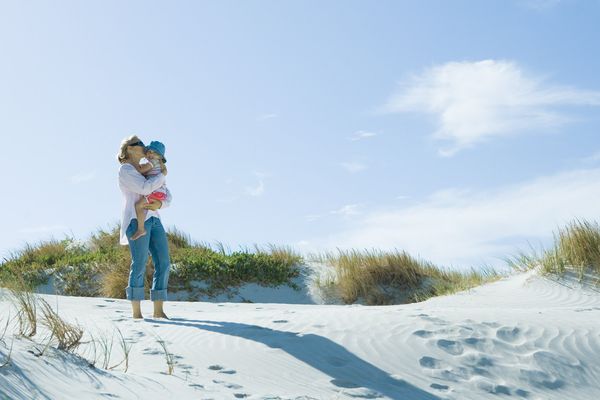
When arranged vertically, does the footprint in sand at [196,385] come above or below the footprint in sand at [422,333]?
below

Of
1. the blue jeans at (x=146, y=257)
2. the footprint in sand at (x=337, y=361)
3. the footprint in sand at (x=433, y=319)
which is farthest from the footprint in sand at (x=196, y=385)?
the blue jeans at (x=146, y=257)

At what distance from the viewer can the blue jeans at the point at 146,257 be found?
754 centimetres

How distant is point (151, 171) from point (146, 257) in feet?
3.05

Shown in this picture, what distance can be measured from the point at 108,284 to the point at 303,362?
8901 mm

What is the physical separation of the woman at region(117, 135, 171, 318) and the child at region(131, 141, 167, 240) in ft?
0.16

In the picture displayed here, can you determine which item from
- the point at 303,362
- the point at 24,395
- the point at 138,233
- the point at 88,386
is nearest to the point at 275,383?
the point at 303,362

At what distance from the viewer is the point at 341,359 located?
19.0ft

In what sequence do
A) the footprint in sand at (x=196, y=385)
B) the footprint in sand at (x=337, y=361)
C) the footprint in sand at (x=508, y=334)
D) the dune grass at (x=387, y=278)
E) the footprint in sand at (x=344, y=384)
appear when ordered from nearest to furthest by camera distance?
the footprint in sand at (x=196, y=385) < the footprint in sand at (x=344, y=384) < the footprint in sand at (x=337, y=361) < the footprint in sand at (x=508, y=334) < the dune grass at (x=387, y=278)

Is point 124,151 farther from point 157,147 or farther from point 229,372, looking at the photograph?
point 229,372

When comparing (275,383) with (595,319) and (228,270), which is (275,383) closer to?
(595,319)

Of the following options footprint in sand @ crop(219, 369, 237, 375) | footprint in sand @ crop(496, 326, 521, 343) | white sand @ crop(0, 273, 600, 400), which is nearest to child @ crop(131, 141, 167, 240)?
white sand @ crop(0, 273, 600, 400)

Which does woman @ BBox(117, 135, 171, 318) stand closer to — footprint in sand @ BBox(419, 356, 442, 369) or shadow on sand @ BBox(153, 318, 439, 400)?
shadow on sand @ BBox(153, 318, 439, 400)

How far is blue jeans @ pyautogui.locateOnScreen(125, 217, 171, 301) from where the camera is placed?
297 inches

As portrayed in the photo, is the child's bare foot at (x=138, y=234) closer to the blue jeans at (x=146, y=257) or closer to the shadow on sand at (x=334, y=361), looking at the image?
the blue jeans at (x=146, y=257)
